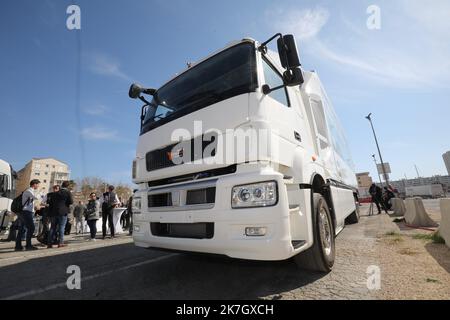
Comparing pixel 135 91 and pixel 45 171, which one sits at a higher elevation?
pixel 45 171

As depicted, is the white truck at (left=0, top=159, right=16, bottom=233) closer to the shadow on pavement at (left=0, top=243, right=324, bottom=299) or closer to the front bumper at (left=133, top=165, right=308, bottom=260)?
the shadow on pavement at (left=0, top=243, right=324, bottom=299)

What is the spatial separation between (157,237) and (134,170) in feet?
3.93

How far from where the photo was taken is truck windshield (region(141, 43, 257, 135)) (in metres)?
2.76

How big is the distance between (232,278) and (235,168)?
132 cm

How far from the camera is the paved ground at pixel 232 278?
234 centimetres

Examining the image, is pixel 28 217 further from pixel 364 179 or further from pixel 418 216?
pixel 364 179

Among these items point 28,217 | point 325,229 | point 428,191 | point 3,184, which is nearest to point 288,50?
point 325,229

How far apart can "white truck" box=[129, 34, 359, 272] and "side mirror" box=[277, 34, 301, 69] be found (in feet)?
0.04

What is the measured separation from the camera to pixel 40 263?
410cm

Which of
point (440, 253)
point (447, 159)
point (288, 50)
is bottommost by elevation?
point (440, 253)

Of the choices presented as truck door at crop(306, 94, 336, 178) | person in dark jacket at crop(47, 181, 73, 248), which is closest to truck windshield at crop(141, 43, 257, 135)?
truck door at crop(306, 94, 336, 178)

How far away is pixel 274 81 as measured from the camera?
3.14m
